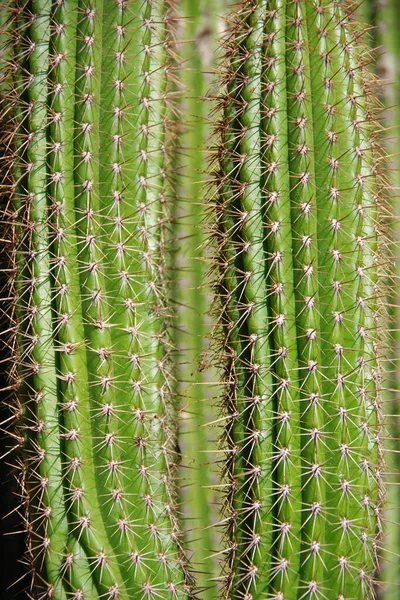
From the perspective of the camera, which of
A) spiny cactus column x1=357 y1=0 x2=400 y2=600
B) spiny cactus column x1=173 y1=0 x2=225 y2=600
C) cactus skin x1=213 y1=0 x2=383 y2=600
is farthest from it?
spiny cactus column x1=357 y1=0 x2=400 y2=600

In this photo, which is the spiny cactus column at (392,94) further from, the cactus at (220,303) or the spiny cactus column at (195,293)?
the cactus at (220,303)

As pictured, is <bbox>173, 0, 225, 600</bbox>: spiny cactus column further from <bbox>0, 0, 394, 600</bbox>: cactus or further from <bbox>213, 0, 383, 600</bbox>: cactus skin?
<bbox>213, 0, 383, 600</bbox>: cactus skin

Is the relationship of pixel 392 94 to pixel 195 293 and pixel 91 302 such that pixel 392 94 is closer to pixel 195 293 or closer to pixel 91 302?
pixel 195 293

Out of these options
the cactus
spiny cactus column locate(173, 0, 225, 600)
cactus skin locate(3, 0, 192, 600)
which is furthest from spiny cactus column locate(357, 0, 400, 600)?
cactus skin locate(3, 0, 192, 600)

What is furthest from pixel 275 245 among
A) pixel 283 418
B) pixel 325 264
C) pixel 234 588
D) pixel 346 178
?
pixel 234 588

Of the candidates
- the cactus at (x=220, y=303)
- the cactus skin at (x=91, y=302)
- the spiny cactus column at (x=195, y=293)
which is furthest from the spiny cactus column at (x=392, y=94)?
the cactus skin at (x=91, y=302)
